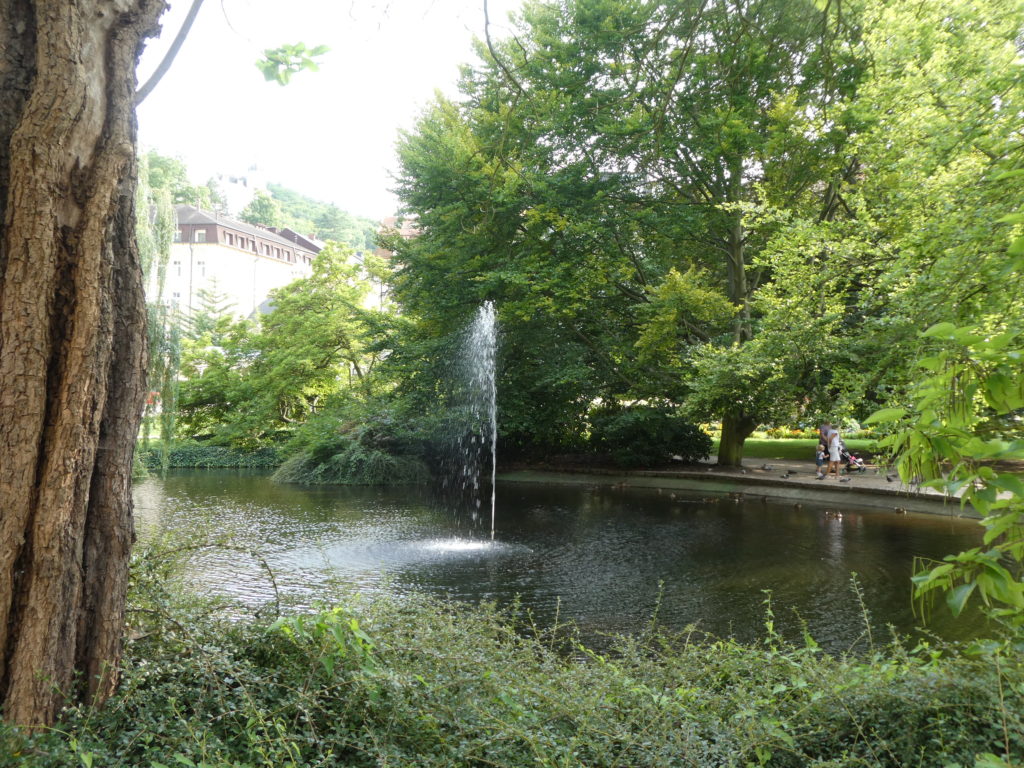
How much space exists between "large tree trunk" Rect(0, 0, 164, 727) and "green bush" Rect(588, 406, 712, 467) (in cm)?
1774

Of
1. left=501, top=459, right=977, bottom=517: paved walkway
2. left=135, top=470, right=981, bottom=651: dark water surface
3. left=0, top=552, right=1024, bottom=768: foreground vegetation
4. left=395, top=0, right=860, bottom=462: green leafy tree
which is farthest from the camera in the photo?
left=395, top=0, right=860, bottom=462: green leafy tree

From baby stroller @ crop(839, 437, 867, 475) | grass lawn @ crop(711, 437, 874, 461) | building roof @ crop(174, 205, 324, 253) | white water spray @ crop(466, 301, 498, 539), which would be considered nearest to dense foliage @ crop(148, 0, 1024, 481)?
white water spray @ crop(466, 301, 498, 539)

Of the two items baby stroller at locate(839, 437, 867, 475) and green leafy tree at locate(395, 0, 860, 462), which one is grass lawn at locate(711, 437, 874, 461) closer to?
baby stroller at locate(839, 437, 867, 475)

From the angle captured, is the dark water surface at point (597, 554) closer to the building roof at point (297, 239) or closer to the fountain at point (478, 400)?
the fountain at point (478, 400)

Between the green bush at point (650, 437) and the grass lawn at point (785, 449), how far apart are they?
3.20 m

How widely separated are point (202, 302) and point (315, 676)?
101ft

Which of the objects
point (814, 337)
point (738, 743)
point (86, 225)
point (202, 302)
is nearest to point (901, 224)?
point (814, 337)

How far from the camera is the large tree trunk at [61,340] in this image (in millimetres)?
2705

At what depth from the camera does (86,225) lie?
9.39 ft

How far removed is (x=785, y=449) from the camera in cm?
2528

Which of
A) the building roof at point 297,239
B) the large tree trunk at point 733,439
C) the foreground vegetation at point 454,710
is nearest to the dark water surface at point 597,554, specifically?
the foreground vegetation at point 454,710

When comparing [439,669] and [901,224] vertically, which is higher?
[901,224]

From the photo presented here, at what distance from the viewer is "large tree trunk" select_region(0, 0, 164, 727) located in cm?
271

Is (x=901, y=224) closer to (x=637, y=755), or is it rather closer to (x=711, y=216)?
(x=711, y=216)
